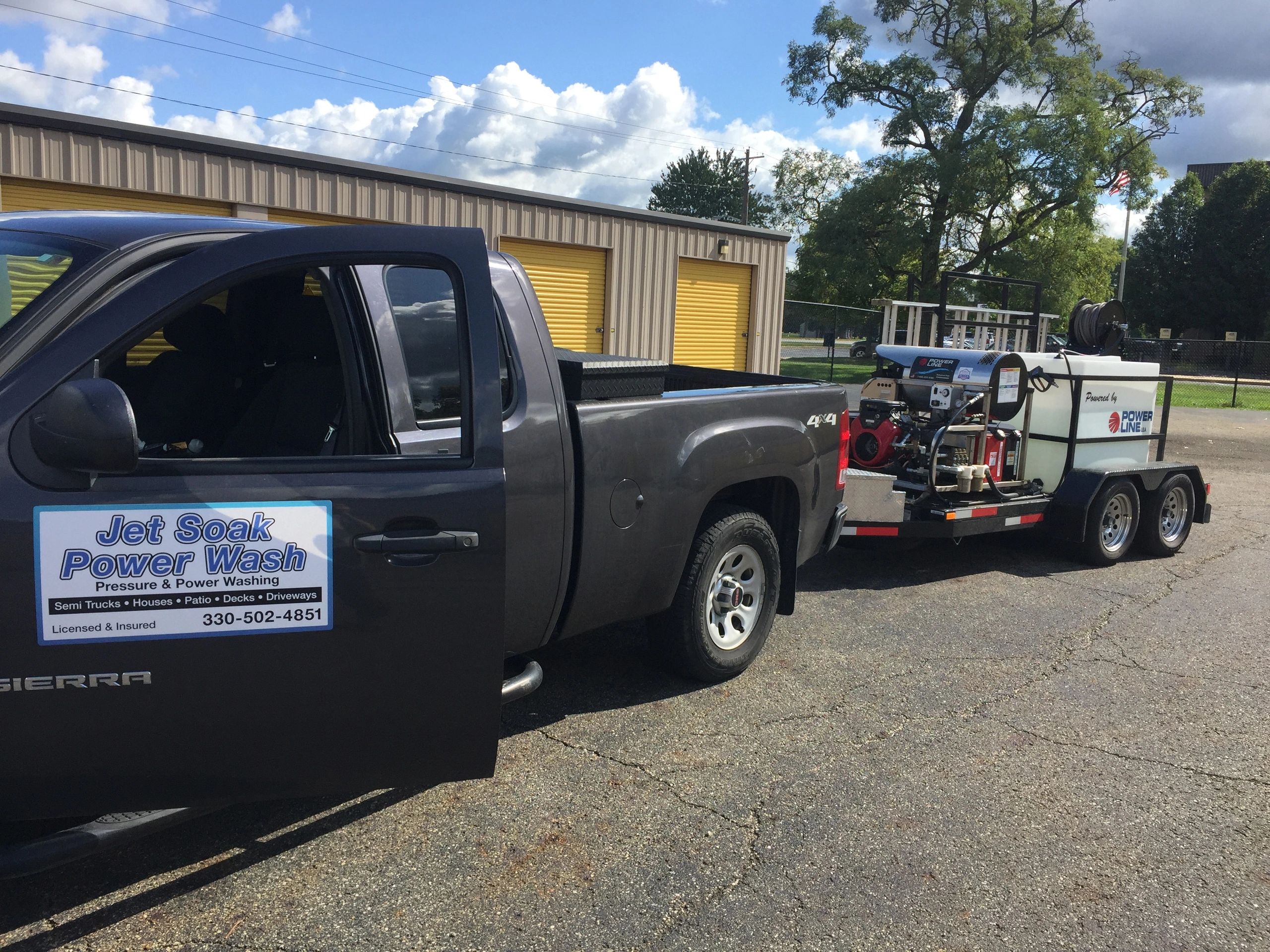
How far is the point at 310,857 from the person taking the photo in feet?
10.9

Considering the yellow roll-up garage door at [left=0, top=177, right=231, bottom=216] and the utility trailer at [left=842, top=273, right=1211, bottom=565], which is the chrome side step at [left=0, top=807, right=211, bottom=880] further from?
the yellow roll-up garage door at [left=0, top=177, right=231, bottom=216]

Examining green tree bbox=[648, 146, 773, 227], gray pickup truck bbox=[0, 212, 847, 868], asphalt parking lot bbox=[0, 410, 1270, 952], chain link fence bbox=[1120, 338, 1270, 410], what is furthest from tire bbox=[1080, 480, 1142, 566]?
green tree bbox=[648, 146, 773, 227]

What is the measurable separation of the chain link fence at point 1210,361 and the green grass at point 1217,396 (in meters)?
0.08

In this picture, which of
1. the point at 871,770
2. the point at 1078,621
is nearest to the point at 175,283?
the point at 871,770

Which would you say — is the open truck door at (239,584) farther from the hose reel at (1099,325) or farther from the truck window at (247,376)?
Result: the hose reel at (1099,325)

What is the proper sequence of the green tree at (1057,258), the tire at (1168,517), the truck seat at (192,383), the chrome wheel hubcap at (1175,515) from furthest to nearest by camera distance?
the green tree at (1057,258) < the chrome wheel hubcap at (1175,515) < the tire at (1168,517) < the truck seat at (192,383)

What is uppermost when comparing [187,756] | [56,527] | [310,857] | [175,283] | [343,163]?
[343,163]

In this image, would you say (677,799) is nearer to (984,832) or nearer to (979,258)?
(984,832)

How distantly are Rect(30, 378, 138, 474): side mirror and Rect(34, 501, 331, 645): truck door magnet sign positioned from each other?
0.14 metres

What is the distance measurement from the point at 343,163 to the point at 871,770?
11772mm

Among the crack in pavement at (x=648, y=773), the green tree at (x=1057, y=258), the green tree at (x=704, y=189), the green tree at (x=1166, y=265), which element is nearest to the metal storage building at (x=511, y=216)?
the crack in pavement at (x=648, y=773)

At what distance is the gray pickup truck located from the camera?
8.23 ft

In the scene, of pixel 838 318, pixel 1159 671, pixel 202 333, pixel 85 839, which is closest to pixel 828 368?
pixel 838 318

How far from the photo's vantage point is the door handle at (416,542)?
279cm
